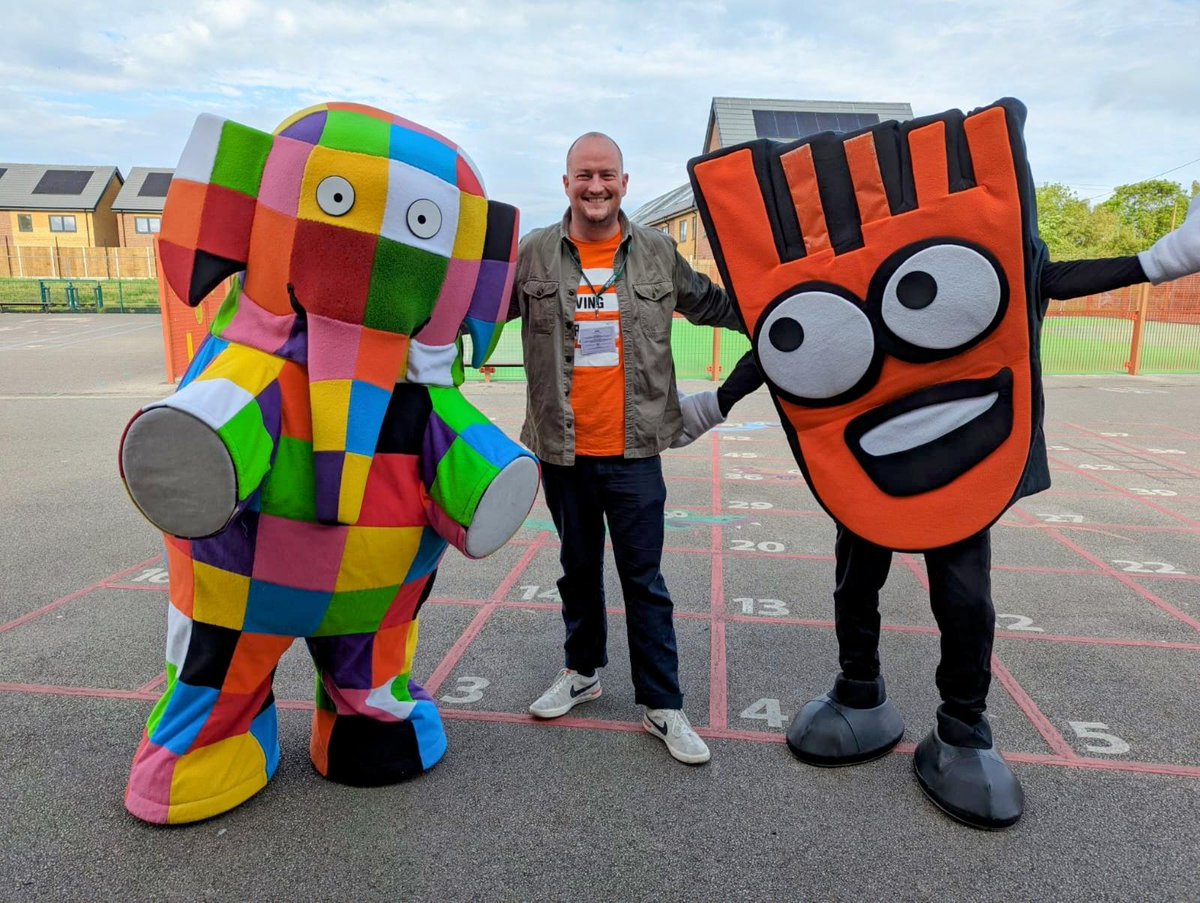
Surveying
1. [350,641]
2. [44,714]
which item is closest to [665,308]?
[350,641]

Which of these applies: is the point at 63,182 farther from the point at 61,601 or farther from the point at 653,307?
the point at 653,307

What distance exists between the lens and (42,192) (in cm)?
4109

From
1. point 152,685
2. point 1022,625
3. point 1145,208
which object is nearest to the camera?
point 152,685

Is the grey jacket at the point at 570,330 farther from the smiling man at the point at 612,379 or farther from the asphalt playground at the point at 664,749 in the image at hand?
the asphalt playground at the point at 664,749

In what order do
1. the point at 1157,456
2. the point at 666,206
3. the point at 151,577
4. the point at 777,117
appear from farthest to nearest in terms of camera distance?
Result: 1. the point at 666,206
2. the point at 777,117
3. the point at 1157,456
4. the point at 151,577

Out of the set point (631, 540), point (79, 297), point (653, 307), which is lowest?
point (631, 540)

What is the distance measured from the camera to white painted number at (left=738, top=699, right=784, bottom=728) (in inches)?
115

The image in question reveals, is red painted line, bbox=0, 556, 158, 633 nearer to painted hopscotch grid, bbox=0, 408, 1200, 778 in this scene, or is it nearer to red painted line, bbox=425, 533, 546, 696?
painted hopscotch grid, bbox=0, 408, 1200, 778

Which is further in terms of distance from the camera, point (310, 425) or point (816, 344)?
point (816, 344)

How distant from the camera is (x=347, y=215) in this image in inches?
78.5

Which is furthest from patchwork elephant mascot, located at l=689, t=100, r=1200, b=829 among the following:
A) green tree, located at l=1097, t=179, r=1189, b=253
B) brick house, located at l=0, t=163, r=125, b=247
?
brick house, located at l=0, t=163, r=125, b=247

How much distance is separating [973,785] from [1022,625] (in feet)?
5.47

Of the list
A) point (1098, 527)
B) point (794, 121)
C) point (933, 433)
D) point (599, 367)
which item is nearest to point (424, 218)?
point (599, 367)

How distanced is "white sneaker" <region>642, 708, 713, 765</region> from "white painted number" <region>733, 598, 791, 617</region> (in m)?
1.19
